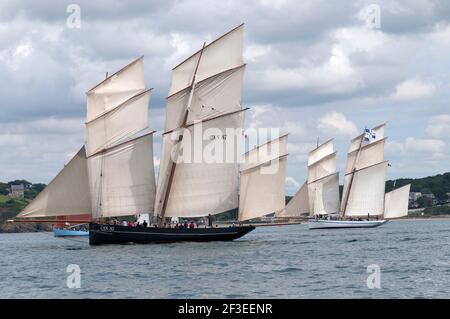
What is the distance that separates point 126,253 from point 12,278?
671 inches

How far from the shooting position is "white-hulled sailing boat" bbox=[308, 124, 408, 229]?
15025 cm

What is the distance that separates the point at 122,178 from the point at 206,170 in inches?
321

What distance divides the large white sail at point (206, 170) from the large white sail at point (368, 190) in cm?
6764

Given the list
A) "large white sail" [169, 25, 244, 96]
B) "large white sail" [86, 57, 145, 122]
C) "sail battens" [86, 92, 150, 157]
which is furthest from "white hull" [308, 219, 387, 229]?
"large white sail" [86, 57, 145, 122]

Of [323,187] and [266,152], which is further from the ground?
[266,152]

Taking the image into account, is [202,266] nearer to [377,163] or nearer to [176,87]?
[176,87]

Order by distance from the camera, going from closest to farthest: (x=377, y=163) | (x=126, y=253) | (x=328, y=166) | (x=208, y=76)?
(x=126, y=253), (x=208, y=76), (x=377, y=163), (x=328, y=166)

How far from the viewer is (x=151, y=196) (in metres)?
86.5

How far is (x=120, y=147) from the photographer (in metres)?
85.7

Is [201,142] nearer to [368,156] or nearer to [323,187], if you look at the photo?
[368,156]

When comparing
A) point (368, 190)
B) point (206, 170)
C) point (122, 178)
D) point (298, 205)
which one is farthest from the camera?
point (298, 205)

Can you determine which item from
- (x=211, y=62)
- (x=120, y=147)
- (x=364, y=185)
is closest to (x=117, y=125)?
(x=120, y=147)
